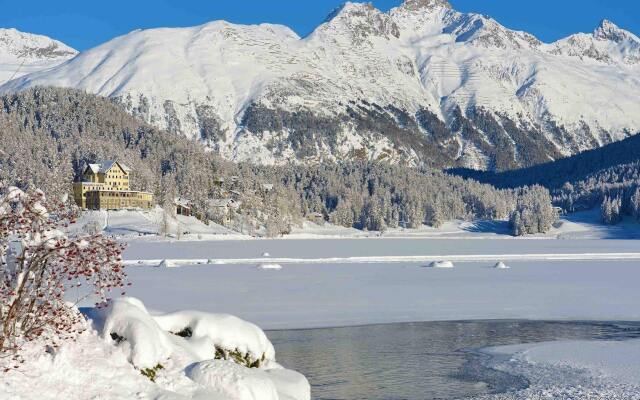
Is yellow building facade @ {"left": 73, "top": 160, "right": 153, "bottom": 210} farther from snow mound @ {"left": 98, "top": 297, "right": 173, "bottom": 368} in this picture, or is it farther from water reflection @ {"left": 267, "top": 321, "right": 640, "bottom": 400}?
snow mound @ {"left": 98, "top": 297, "right": 173, "bottom": 368}

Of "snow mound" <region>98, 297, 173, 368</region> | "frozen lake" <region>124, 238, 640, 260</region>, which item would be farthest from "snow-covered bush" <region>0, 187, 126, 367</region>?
"frozen lake" <region>124, 238, 640, 260</region>

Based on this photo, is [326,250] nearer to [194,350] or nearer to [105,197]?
[105,197]

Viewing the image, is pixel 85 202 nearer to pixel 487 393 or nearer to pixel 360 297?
pixel 360 297

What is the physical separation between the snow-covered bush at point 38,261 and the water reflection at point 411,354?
9192mm

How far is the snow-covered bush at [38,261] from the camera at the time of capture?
1424 centimetres

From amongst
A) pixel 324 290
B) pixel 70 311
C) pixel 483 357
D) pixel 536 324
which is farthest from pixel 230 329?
pixel 324 290

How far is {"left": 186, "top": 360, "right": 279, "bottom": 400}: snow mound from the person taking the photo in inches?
691

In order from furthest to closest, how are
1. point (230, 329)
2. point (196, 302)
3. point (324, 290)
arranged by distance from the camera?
point (324, 290), point (196, 302), point (230, 329)

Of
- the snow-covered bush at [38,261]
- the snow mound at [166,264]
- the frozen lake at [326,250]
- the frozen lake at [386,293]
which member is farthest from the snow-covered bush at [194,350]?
the frozen lake at [326,250]

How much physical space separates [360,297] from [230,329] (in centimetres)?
2812

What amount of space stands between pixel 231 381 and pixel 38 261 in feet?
18.0

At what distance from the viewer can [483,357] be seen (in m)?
28.5

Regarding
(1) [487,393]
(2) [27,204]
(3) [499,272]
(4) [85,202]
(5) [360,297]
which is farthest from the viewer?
(4) [85,202]

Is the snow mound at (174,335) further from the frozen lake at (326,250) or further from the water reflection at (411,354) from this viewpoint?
the frozen lake at (326,250)
